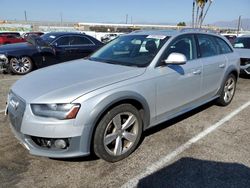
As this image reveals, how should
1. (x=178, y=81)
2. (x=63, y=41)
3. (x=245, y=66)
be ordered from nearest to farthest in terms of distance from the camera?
1. (x=178, y=81)
2. (x=245, y=66)
3. (x=63, y=41)

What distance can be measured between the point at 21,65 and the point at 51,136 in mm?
7321

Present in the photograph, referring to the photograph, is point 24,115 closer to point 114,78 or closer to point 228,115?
point 114,78

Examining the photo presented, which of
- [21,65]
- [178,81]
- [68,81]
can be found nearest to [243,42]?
[178,81]

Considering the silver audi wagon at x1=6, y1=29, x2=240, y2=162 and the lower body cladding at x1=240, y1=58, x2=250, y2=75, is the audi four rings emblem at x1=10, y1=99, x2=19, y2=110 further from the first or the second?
the lower body cladding at x1=240, y1=58, x2=250, y2=75

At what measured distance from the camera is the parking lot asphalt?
3.09m

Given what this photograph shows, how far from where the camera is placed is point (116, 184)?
10.0ft

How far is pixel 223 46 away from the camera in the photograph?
18.8 ft

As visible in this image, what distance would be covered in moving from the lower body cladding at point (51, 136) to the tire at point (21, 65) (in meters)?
6.83

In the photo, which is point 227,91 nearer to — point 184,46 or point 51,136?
point 184,46

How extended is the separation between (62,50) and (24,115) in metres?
7.27

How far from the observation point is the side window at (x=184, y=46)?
13.8ft

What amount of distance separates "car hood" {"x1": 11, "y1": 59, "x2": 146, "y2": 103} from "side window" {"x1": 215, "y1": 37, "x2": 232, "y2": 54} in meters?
2.59

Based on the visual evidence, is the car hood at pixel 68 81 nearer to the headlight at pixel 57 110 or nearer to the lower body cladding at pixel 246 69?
the headlight at pixel 57 110

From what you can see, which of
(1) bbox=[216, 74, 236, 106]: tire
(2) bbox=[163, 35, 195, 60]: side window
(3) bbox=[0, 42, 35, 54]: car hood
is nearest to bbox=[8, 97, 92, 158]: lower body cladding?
(2) bbox=[163, 35, 195, 60]: side window
